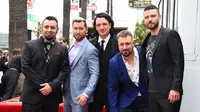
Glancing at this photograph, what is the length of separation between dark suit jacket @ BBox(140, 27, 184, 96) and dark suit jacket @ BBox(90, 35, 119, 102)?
0.82 m

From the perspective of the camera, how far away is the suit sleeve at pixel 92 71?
3648 millimetres

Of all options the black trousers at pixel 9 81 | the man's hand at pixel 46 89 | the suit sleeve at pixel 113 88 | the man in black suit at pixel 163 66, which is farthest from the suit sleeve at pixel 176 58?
the black trousers at pixel 9 81

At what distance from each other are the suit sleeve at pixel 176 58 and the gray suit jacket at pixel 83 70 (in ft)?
3.60

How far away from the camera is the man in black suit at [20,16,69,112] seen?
12.2 ft

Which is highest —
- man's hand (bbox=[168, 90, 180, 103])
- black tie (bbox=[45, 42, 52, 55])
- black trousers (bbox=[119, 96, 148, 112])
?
black tie (bbox=[45, 42, 52, 55])

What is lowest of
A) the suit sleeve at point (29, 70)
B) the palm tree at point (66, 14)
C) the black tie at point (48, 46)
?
the suit sleeve at point (29, 70)

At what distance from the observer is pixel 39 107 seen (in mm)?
3770

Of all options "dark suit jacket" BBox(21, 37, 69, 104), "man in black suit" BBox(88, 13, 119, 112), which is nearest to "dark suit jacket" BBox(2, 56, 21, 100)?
"dark suit jacket" BBox(21, 37, 69, 104)

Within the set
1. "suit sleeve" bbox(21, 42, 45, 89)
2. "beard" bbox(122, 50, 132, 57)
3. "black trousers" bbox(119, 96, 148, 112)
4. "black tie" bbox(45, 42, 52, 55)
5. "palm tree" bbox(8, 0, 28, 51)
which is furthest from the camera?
"palm tree" bbox(8, 0, 28, 51)

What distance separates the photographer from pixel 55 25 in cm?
383

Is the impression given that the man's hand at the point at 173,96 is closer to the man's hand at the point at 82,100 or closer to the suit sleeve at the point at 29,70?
the man's hand at the point at 82,100

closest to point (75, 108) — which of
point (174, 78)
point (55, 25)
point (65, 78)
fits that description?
point (65, 78)

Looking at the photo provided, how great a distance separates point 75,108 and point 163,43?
1.46 metres

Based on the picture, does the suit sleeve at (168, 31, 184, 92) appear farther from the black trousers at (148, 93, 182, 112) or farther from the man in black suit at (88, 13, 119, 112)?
the man in black suit at (88, 13, 119, 112)
